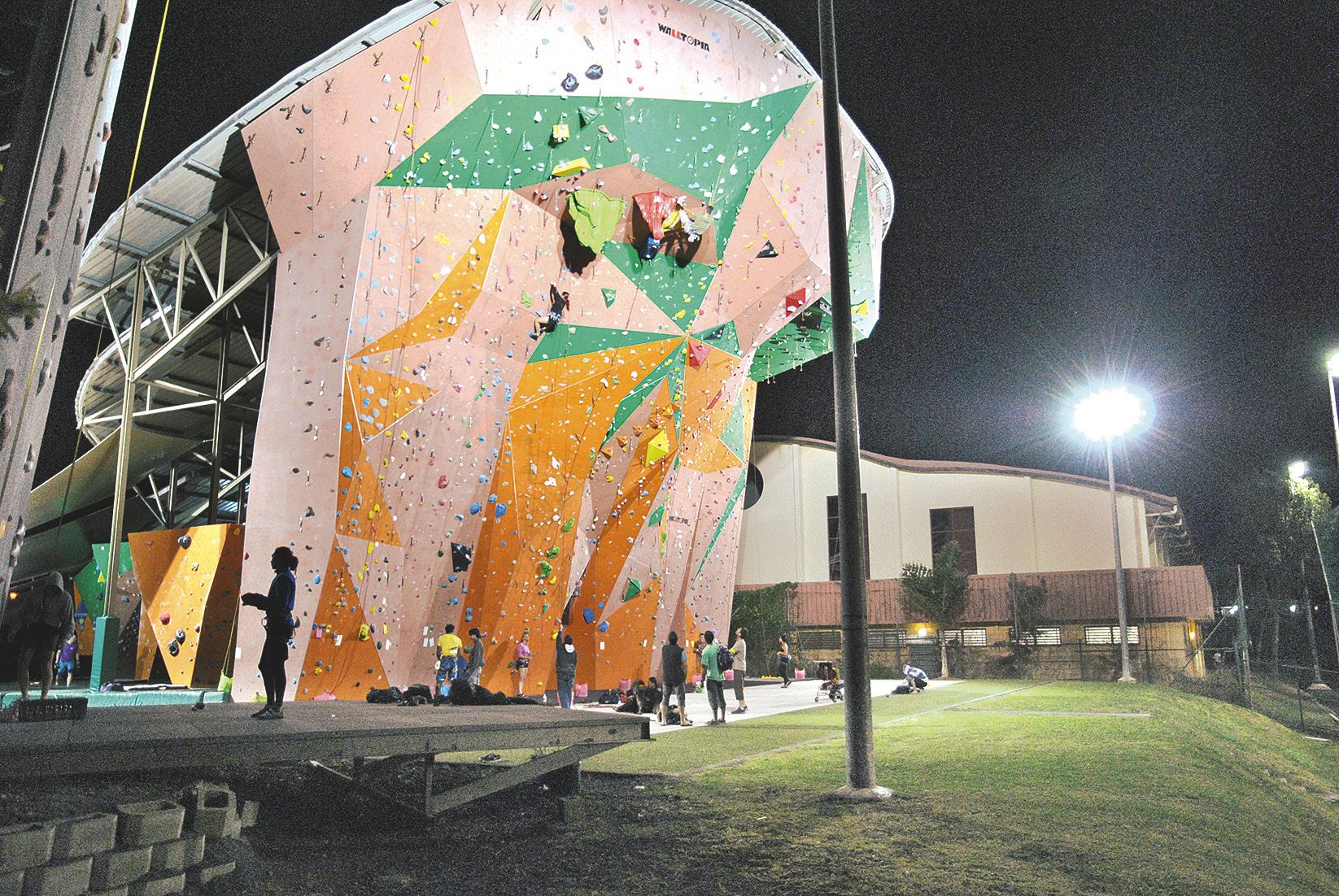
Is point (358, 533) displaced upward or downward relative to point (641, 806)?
upward

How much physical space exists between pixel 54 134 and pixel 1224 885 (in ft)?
25.5

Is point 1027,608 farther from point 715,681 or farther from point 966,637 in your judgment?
point 715,681

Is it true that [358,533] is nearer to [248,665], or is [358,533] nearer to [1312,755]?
[248,665]

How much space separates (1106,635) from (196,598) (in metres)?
32.3

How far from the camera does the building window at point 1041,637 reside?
3662cm

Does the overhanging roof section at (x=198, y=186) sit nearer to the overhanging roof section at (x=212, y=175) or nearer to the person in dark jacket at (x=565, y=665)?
the overhanging roof section at (x=212, y=175)

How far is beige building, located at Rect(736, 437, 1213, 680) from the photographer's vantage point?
35969mm

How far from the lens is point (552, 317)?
56.3ft

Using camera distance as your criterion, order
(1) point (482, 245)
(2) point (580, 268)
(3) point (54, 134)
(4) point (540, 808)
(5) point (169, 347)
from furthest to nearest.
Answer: (5) point (169, 347)
(2) point (580, 268)
(1) point (482, 245)
(4) point (540, 808)
(3) point (54, 134)

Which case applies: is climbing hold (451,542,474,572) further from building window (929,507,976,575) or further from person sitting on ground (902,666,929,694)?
building window (929,507,976,575)

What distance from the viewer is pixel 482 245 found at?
1596cm

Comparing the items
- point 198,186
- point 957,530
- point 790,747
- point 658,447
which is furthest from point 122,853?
Result: point 957,530

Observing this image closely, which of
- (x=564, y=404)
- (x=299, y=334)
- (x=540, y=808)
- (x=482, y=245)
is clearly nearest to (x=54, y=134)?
(x=540, y=808)

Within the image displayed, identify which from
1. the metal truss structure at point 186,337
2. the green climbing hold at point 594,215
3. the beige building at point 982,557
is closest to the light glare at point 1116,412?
the beige building at point 982,557
